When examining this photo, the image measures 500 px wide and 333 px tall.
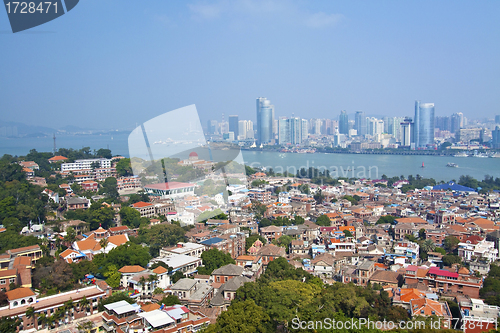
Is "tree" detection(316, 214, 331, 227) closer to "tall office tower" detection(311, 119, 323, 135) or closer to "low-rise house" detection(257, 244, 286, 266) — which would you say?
"low-rise house" detection(257, 244, 286, 266)

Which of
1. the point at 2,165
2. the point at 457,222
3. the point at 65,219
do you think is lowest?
the point at 457,222

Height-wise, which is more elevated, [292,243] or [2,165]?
[2,165]

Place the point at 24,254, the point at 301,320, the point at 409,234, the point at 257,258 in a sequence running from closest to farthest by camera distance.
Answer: the point at 301,320, the point at 24,254, the point at 257,258, the point at 409,234

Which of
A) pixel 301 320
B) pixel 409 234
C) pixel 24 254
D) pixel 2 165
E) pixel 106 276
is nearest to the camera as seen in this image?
pixel 301 320

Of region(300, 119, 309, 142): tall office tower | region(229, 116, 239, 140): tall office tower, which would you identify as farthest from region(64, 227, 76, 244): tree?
Result: region(300, 119, 309, 142): tall office tower

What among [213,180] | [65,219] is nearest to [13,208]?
[65,219]

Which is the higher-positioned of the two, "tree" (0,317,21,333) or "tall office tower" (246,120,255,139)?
"tall office tower" (246,120,255,139)

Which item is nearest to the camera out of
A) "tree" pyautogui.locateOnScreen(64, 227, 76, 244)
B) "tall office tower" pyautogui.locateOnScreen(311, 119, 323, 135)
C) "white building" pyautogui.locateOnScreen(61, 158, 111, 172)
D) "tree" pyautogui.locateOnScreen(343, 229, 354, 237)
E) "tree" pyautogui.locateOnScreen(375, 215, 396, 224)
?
"tree" pyautogui.locateOnScreen(64, 227, 76, 244)

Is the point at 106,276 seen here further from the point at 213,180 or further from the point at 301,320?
the point at 213,180
